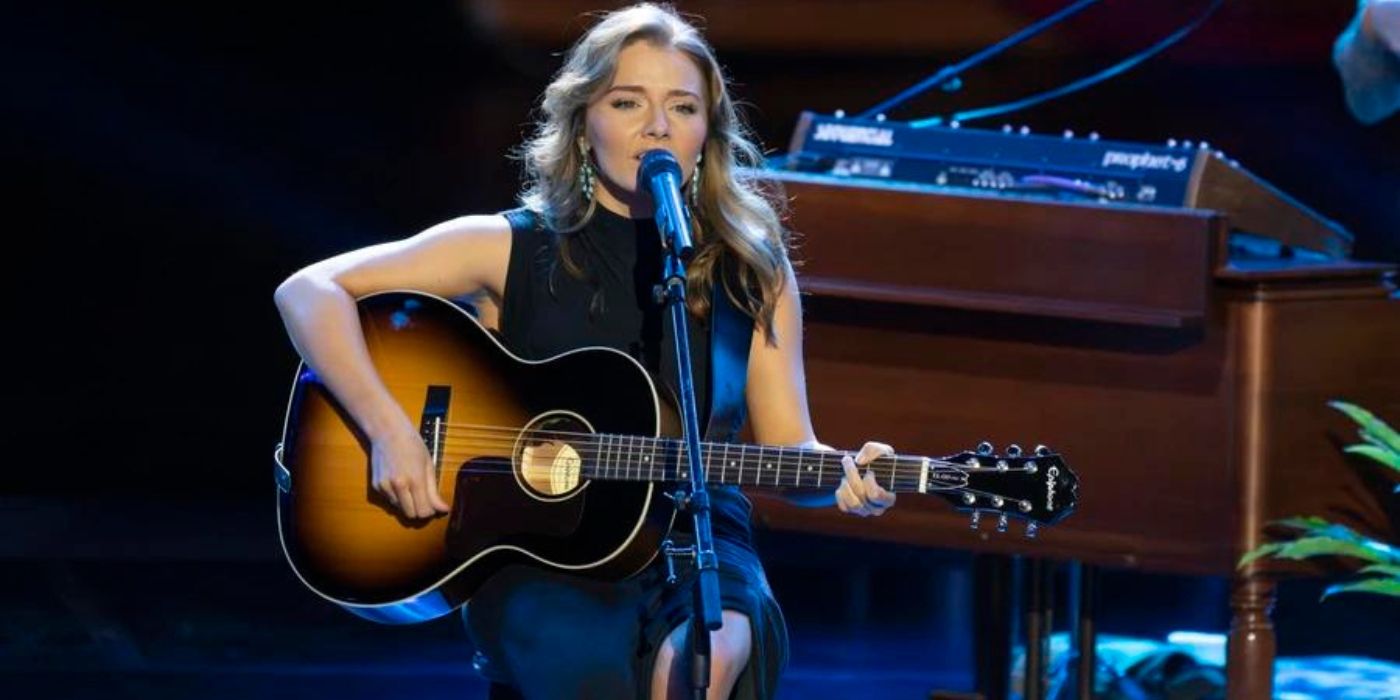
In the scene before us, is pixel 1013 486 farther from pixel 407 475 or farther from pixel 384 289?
pixel 384 289

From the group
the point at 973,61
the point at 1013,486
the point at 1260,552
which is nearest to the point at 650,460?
the point at 1013,486

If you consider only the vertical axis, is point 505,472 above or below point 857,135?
below

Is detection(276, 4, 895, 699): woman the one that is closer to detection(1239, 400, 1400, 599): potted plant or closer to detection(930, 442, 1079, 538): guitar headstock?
detection(930, 442, 1079, 538): guitar headstock

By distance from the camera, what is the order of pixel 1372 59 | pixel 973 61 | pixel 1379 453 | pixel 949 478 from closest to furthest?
pixel 949 478 → pixel 1379 453 → pixel 1372 59 → pixel 973 61

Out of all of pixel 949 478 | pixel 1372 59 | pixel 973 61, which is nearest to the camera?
pixel 949 478

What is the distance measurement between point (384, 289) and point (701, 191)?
0.55m

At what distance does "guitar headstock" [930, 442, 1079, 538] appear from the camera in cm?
331

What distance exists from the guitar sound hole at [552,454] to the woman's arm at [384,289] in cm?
14

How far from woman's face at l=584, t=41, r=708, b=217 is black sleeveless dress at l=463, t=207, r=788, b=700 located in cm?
14

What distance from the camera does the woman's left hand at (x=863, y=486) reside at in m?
3.31

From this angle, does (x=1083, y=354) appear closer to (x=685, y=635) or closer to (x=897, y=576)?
(x=685, y=635)

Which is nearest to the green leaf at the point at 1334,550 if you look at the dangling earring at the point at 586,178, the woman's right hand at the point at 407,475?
the dangling earring at the point at 586,178

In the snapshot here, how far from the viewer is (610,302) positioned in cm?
366

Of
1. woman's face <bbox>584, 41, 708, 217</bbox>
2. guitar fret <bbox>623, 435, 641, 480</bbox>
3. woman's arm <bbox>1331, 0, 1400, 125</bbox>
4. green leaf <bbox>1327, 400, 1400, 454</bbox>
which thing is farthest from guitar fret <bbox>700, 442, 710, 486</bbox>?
woman's arm <bbox>1331, 0, 1400, 125</bbox>
